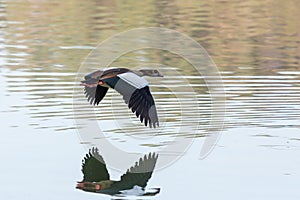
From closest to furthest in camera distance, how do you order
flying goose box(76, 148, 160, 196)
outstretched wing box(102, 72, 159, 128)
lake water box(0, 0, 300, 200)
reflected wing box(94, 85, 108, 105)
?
flying goose box(76, 148, 160, 196) < lake water box(0, 0, 300, 200) < outstretched wing box(102, 72, 159, 128) < reflected wing box(94, 85, 108, 105)

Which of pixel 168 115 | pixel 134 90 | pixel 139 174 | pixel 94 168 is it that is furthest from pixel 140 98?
pixel 168 115

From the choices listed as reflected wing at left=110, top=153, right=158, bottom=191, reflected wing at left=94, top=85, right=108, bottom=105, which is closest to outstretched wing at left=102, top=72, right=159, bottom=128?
reflected wing at left=110, top=153, right=158, bottom=191

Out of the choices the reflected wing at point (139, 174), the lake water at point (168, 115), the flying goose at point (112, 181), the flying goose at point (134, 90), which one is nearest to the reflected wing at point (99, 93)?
the lake water at point (168, 115)

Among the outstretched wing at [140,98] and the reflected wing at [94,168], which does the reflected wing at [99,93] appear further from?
the outstretched wing at [140,98]

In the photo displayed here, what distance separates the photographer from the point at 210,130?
11.0 meters

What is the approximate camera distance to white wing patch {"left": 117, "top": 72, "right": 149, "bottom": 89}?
30.3 ft

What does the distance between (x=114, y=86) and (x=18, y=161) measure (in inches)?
52.8

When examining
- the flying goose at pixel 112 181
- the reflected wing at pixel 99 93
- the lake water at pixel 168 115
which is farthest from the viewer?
the reflected wing at pixel 99 93

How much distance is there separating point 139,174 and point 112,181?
45cm

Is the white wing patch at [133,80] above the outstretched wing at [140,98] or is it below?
above

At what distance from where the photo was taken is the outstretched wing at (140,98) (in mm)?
9211

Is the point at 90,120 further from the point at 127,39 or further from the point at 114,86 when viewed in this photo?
the point at 127,39

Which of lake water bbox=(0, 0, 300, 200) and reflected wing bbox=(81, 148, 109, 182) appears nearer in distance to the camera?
lake water bbox=(0, 0, 300, 200)

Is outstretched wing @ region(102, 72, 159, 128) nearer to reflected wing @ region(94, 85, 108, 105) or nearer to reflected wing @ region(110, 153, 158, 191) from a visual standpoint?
reflected wing @ region(110, 153, 158, 191)
